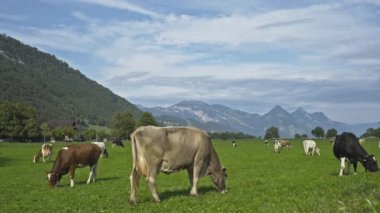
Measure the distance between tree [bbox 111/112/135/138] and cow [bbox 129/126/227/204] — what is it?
163 meters

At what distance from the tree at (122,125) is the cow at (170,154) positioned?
16336 cm

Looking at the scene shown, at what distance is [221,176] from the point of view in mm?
20844

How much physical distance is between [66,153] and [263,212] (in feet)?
60.0

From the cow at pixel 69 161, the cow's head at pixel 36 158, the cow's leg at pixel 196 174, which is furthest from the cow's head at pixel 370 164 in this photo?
the cow's head at pixel 36 158

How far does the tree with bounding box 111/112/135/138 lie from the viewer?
183m

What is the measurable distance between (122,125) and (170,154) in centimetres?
16682

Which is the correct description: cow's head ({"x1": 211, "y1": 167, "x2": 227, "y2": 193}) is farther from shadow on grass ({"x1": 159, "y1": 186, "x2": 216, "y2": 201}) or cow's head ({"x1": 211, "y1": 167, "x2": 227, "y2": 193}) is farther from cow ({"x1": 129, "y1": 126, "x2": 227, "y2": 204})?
shadow on grass ({"x1": 159, "y1": 186, "x2": 216, "y2": 201})

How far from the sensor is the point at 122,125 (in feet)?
602

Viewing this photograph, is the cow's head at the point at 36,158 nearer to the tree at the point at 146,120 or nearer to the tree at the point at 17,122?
the tree at the point at 17,122

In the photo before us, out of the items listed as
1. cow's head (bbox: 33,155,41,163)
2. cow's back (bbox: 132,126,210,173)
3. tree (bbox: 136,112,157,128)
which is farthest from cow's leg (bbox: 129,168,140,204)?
tree (bbox: 136,112,157,128)

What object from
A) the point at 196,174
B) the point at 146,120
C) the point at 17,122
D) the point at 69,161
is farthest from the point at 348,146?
the point at 146,120

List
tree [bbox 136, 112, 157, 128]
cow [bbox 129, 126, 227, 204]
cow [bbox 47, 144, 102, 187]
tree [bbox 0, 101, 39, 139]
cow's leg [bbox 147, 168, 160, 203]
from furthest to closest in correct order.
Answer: tree [bbox 136, 112, 157, 128]
tree [bbox 0, 101, 39, 139]
cow [bbox 47, 144, 102, 187]
cow [bbox 129, 126, 227, 204]
cow's leg [bbox 147, 168, 160, 203]

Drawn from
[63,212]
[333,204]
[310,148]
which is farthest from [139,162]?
[310,148]

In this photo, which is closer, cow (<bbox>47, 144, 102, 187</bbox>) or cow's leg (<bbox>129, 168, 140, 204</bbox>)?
cow's leg (<bbox>129, 168, 140, 204</bbox>)
